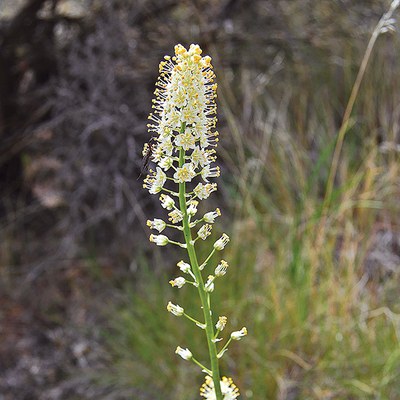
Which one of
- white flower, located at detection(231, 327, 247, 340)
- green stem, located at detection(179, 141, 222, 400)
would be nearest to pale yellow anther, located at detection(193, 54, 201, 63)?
green stem, located at detection(179, 141, 222, 400)

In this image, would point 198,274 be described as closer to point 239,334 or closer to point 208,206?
point 239,334

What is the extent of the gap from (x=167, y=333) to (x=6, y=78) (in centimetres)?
206

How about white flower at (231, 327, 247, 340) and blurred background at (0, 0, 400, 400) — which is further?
blurred background at (0, 0, 400, 400)

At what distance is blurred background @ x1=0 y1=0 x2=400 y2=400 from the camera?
3590mm

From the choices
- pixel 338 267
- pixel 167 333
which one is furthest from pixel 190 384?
pixel 338 267

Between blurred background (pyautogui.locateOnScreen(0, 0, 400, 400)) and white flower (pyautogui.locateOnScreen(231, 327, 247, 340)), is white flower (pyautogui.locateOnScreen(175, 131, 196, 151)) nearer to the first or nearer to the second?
white flower (pyautogui.locateOnScreen(231, 327, 247, 340))

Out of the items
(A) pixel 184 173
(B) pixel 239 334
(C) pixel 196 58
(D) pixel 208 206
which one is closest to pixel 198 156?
(A) pixel 184 173

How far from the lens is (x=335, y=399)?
3275mm

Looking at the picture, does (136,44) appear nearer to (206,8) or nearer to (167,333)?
(206,8)

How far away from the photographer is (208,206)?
14.4ft

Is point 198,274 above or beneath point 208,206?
above

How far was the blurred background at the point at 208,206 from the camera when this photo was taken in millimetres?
3590

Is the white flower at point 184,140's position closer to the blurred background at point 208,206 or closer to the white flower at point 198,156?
the white flower at point 198,156

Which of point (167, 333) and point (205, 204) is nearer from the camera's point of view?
point (167, 333)
